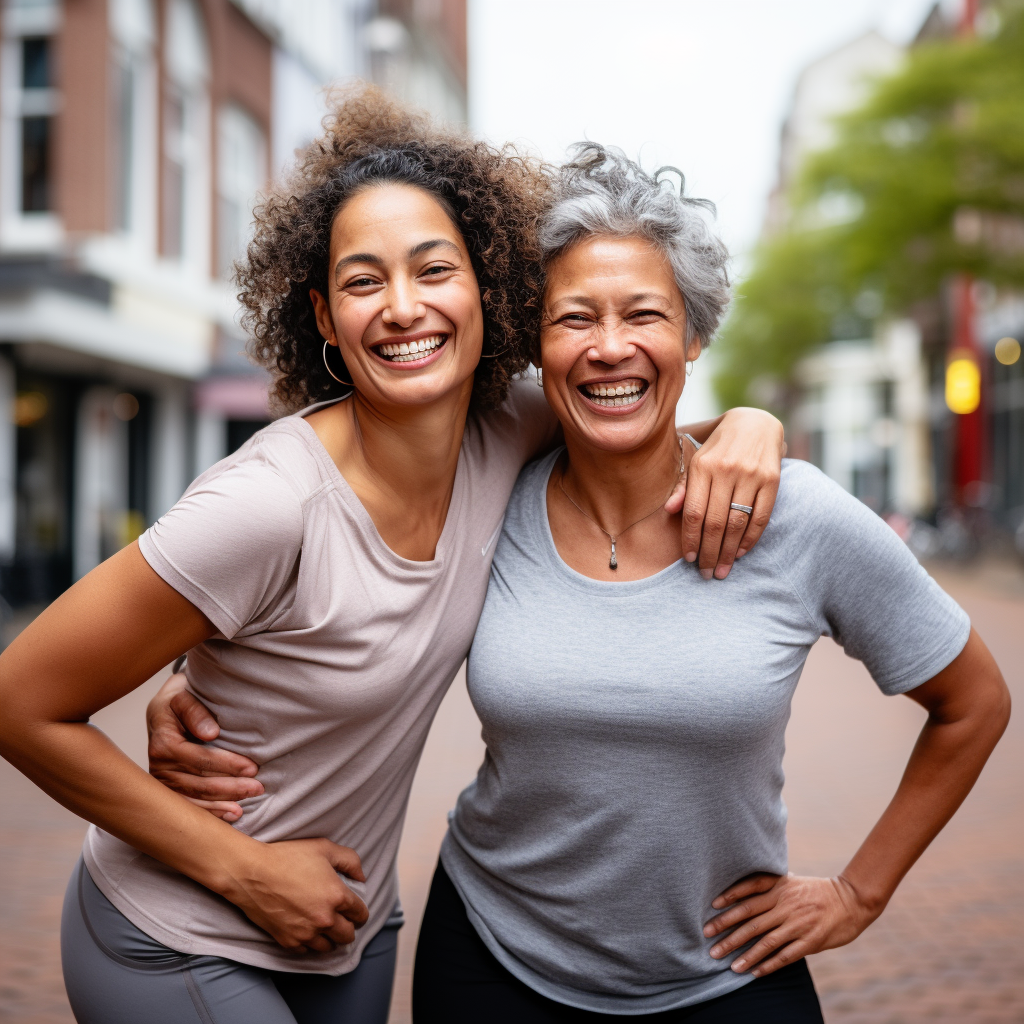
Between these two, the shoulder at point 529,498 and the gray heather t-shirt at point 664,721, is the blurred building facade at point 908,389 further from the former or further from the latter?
the gray heather t-shirt at point 664,721

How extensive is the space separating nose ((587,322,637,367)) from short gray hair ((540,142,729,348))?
0.16 m

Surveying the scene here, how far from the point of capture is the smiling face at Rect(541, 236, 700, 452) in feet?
7.15

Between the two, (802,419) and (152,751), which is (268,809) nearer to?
(152,751)

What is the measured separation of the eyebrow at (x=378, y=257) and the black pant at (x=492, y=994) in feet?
3.95

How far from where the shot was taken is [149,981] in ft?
6.46

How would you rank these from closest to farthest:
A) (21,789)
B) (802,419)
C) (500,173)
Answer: (500,173)
(21,789)
(802,419)

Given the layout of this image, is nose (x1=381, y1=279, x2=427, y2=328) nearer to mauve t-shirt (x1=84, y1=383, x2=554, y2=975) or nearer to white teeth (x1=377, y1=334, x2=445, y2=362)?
white teeth (x1=377, y1=334, x2=445, y2=362)

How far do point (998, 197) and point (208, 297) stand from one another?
38.3 feet

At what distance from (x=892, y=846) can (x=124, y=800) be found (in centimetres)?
141

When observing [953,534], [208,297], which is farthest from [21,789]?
[953,534]

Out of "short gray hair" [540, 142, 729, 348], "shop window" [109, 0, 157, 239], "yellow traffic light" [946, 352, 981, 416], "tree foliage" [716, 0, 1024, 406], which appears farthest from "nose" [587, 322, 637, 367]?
"yellow traffic light" [946, 352, 981, 416]

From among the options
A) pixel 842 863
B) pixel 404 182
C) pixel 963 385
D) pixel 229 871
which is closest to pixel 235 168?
pixel 963 385

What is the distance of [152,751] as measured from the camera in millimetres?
2123

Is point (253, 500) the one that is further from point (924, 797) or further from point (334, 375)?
point (924, 797)
